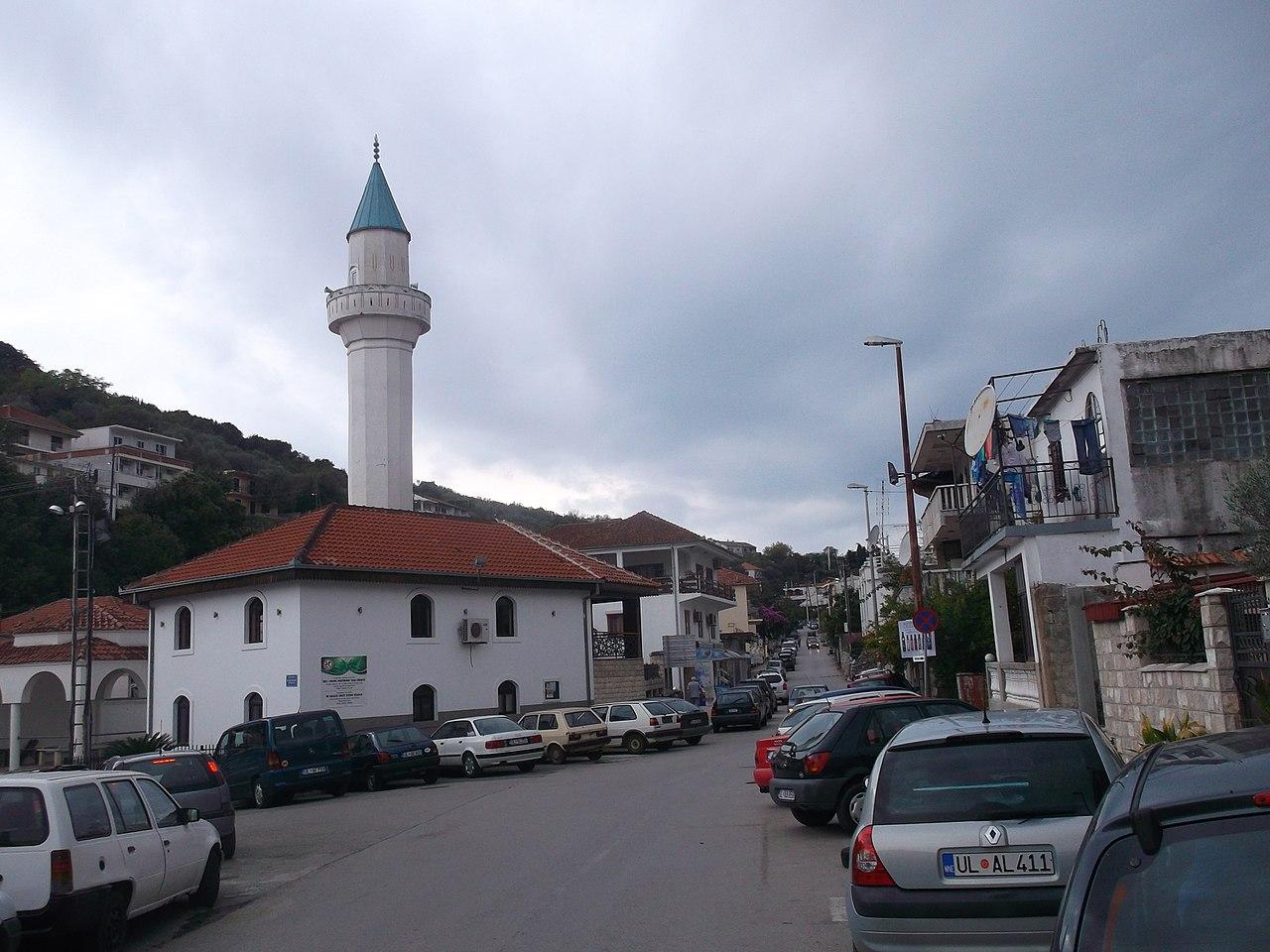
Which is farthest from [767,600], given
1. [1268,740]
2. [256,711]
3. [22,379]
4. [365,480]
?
[1268,740]

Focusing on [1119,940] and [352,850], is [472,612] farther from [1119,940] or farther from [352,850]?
[1119,940]

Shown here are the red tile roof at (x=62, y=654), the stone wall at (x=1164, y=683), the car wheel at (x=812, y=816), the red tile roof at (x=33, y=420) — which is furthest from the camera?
the red tile roof at (x=33, y=420)

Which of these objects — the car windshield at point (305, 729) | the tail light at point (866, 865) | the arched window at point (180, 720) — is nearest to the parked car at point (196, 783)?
the car windshield at point (305, 729)

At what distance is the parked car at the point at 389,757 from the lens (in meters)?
24.9

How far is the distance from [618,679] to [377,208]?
70.0ft

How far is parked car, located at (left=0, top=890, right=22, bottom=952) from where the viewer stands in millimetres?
6902

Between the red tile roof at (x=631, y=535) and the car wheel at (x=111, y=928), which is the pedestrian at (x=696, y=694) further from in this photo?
the car wheel at (x=111, y=928)

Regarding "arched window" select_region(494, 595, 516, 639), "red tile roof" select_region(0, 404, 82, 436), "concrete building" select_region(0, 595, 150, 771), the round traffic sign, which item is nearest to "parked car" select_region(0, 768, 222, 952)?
the round traffic sign

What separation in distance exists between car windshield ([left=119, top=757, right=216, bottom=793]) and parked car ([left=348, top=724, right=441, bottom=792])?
1011 centimetres

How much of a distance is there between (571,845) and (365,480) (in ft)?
105

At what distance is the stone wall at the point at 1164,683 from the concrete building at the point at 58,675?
3310 cm

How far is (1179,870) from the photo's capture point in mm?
3055

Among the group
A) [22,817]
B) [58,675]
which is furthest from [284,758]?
[58,675]

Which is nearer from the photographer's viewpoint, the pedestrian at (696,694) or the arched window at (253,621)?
the arched window at (253,621)
